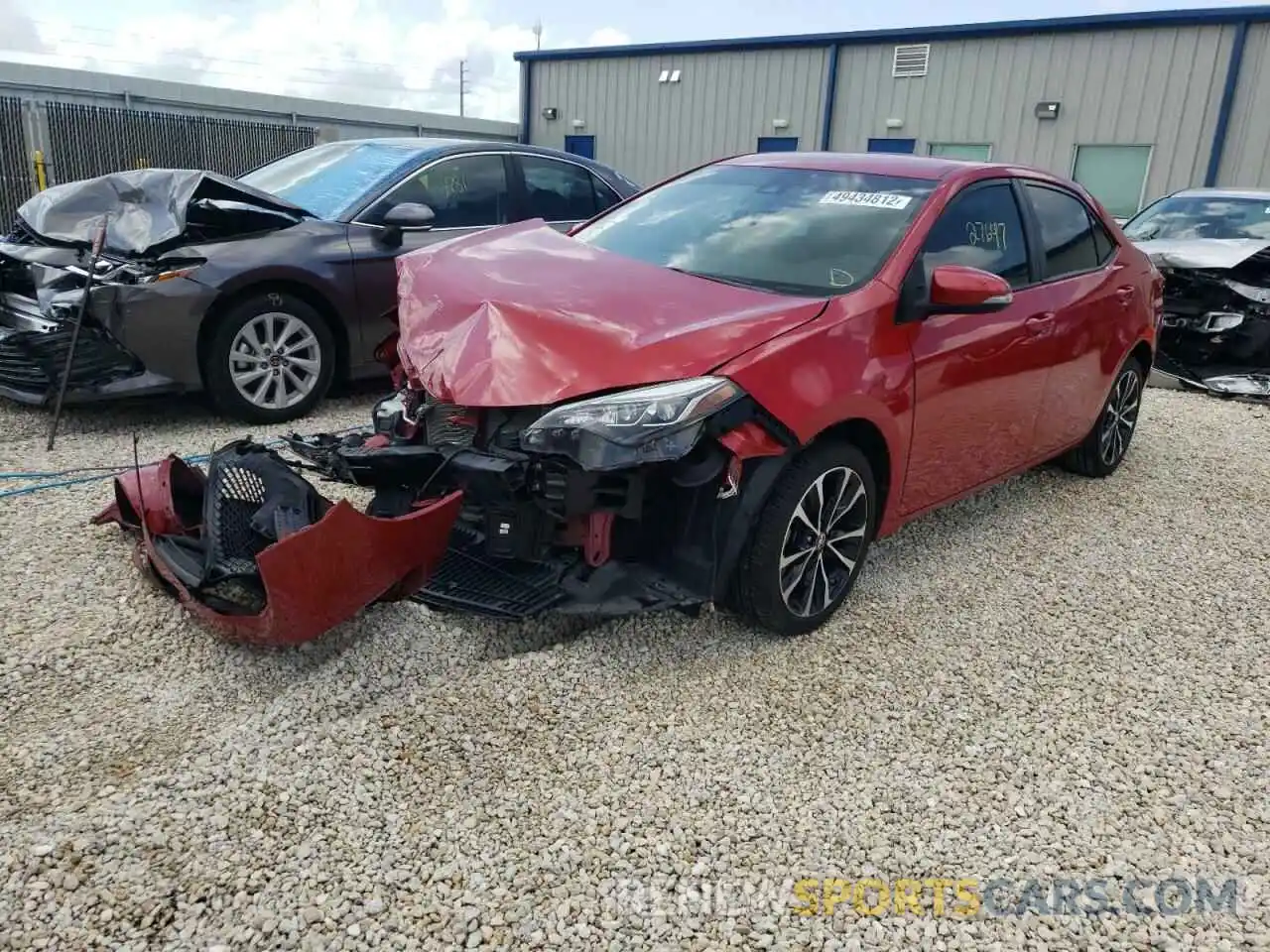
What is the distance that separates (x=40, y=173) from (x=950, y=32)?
14238 mm

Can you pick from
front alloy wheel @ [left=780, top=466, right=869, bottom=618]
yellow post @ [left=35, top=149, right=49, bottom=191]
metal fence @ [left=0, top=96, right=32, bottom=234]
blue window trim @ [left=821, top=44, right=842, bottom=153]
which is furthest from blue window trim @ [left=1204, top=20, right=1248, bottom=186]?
metal fence @ [left=0, top=96, right=32, bottom=234]

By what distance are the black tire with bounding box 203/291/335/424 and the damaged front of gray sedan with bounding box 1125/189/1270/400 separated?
673 cm

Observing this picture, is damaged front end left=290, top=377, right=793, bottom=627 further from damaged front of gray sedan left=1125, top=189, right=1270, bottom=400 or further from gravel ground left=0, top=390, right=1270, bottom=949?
damaged front of gray sedan left=1125, top=189, right=1270, bottom=400

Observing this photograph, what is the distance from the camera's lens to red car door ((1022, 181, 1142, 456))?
4.46m

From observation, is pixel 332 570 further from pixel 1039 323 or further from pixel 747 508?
pixel 1039 323

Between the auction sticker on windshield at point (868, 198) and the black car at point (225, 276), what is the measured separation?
177cm

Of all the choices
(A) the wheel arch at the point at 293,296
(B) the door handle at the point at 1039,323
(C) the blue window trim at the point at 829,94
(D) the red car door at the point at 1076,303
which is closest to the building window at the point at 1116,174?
(C) the blue window trim at the point at 829,94

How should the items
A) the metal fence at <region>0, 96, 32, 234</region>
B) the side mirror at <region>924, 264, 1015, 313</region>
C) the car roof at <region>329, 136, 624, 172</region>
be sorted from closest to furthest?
the side mirror at <region>924, 264, 1015, 313</region>
the car roof at <region>329, 136, 624, 172</region>
the metal fence at <region>0, 96, 32, 234</region>

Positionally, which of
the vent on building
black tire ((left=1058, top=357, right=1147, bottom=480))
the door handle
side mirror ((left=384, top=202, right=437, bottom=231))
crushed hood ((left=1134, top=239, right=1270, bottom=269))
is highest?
the vent on building

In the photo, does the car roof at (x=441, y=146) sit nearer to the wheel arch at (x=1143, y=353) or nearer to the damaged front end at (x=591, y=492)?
the damaged front end at (x=591, y=492)

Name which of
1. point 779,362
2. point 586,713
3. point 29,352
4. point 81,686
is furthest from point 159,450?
point 779,362

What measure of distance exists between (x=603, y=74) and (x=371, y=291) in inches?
672

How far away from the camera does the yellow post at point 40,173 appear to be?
44.7 ft

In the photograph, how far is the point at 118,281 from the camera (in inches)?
196
